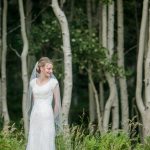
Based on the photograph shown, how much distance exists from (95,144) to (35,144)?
104cm

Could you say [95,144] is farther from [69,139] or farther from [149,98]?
[149,98]

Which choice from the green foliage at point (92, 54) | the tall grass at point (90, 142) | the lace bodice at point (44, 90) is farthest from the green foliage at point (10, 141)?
the green foliage at point (92, 54)

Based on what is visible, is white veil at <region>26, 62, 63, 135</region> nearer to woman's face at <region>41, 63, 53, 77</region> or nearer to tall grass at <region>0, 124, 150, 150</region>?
woman's face at <region>41, 63, 53, 77</region>

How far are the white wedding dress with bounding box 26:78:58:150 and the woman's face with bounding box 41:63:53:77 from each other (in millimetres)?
209

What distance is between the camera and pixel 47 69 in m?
10.8

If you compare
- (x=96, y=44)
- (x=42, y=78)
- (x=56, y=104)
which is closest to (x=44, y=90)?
(x=42, y=78)

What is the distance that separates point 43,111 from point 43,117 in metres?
0.10

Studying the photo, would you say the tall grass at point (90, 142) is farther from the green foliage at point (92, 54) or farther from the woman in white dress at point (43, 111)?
the green foliage at point (92, 54)

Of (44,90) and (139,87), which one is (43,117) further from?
(139,87)

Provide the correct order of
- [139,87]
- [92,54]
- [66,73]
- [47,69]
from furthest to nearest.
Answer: [92,54] → [139,87] → [66,73] → [47,69]

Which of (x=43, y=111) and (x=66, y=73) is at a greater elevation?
(x=66, y=73)

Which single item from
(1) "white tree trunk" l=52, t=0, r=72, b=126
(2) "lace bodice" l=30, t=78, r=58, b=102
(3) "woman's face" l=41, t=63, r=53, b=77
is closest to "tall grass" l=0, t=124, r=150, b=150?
(2) "lace bodice" l=30, t=78, r=58, b=102

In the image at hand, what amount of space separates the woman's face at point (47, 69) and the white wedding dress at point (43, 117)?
0.21 metres

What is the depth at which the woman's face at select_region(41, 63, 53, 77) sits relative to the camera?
35.2 feet
